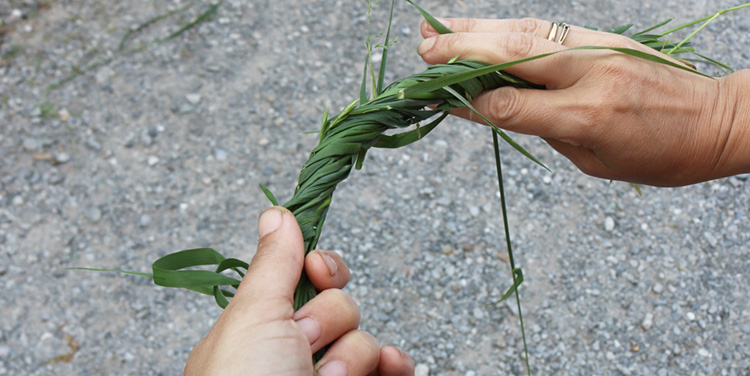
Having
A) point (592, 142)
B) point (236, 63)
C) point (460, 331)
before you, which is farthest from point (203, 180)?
point (592, 142)

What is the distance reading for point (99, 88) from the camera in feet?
7.34

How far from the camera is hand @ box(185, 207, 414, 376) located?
74 cm

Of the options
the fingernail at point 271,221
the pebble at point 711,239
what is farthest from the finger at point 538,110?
the pebble at point 711,239

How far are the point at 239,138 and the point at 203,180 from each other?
0.20 m

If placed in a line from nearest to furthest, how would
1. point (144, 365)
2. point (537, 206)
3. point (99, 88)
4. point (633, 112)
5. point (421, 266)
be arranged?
point (633, 112) < point (144, 365) < point (421, 266) < point (537, 206) < point (99, 88)

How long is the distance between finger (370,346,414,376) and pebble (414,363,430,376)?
713mm

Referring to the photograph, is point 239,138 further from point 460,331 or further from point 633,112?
point 633,112

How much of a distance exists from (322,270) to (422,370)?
1001mm

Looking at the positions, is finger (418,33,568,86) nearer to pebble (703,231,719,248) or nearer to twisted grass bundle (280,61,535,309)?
twisted grass bundle (280,61,535,309)

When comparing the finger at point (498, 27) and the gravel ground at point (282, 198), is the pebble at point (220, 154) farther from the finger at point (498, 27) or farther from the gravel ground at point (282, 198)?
the finger at point (498, 27)

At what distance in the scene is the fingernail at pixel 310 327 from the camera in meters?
0.82

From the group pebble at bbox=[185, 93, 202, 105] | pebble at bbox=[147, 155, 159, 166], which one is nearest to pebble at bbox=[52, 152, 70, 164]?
pebble at bbox=[147, 155, 159, 166]

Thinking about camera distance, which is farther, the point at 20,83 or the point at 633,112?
the point at 20,83

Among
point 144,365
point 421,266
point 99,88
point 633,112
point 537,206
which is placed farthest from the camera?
point 99,88
